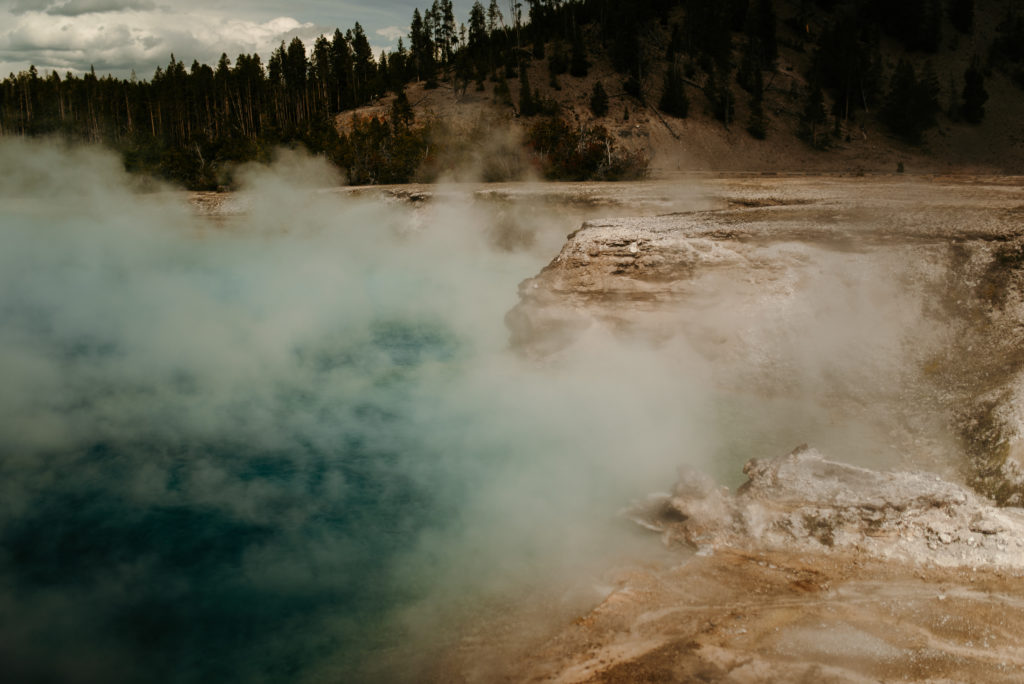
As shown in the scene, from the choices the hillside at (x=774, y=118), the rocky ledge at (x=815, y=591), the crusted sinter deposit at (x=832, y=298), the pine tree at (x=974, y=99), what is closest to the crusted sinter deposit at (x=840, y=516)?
the rocky ledge at (x=815, y=591)

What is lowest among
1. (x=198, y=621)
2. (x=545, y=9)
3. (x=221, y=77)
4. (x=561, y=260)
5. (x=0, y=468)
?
(x=198, y=621)

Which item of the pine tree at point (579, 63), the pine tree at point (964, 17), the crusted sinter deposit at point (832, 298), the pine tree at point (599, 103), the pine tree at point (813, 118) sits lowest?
the crusted sinter deposit at point (832, 298)

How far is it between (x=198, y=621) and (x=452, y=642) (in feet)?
→ 5.19

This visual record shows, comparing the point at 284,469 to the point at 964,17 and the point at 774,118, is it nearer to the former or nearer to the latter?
the point at 774,118

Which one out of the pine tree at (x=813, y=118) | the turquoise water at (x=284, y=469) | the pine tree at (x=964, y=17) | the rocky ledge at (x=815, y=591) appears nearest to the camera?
the rocky ledge at (x=815, y=591)

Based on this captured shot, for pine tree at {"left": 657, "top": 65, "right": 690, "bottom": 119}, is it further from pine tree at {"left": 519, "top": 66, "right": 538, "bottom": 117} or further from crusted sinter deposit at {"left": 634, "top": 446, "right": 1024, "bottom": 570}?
crusted sinter deposit at {"left": 634, "top": 446, "right": 1024, "bottom": 570}

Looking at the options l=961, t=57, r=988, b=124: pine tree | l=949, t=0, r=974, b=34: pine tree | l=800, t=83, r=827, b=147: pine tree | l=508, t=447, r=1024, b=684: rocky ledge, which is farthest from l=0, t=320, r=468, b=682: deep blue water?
l=949, t=0, r=974, b=34: pine tree

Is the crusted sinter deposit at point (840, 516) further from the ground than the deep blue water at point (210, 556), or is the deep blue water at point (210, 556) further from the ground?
the crusted sinter deposit at point (840, 516)

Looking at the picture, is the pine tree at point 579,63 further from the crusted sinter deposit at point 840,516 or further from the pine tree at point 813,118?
the crusted sinter deposit at point 840,516

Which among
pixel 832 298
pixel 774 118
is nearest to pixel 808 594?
pixel 832 298

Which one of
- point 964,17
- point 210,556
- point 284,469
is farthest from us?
point 964,17

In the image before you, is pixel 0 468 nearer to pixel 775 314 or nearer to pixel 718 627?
pixel 718 627

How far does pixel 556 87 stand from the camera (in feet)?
103

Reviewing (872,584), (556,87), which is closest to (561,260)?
(872,584)
